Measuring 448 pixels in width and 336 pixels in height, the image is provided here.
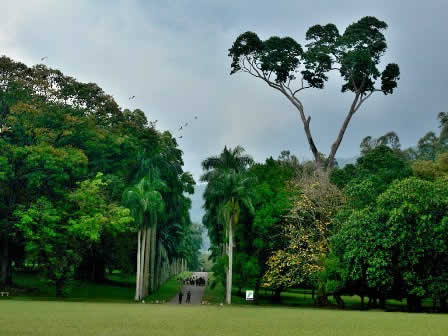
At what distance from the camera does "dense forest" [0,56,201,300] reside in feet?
158

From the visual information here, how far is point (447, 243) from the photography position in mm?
39938

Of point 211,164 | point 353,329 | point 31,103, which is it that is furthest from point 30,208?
point 353,329

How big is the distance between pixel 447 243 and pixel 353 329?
1964cm

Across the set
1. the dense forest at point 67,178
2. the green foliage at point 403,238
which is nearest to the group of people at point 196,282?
the dense forest at point 67,178

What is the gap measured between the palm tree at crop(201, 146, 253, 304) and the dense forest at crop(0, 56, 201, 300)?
5218 mm

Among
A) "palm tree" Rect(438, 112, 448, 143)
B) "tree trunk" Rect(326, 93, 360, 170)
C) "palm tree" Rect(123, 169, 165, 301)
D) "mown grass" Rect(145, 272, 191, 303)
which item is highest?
"palm tree" Rect(438, 112, 448, 143)

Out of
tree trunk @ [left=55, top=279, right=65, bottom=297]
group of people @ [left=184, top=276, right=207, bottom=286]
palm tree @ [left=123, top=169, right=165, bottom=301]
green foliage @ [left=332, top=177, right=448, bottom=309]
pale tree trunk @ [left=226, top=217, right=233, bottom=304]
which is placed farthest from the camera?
group of people @ [left=184, top=276, right=207, bottom=286]

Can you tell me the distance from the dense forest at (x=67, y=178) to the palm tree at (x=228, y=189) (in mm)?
5218

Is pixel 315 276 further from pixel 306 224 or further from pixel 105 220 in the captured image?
pixel 105 220

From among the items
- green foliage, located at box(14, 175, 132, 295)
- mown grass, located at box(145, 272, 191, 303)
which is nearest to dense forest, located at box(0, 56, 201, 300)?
green foliage, located at box(14, 175, 132, 295)

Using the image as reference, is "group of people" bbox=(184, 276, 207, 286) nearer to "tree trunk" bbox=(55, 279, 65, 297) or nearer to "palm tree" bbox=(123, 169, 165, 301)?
"palm tree" bbox=(123, 169, 165, 301)

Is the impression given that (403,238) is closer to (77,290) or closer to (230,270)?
(230,270)

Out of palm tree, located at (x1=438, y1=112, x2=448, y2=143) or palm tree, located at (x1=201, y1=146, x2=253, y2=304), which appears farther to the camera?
palm tree, located at (x1=438, y1=112, x2=448, y2=143)

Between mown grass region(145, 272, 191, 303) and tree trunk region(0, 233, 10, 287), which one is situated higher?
tree trunk region(0, 233, 10, 287)
